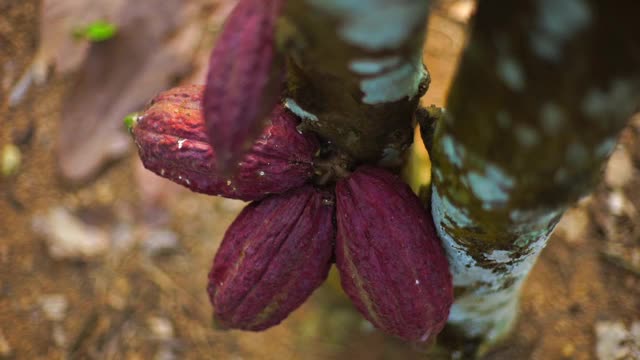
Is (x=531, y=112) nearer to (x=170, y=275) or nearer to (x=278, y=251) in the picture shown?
(x=278, y=251)

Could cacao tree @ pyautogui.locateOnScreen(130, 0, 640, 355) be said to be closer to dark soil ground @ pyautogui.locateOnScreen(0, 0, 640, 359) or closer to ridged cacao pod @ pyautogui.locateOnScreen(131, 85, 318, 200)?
ridged cacao pod @ pyautogui.locateOnScreen(131, 85, 318, 200)

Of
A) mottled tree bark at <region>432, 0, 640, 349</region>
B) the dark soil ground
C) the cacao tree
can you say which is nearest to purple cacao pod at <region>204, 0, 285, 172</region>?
the cacao tree

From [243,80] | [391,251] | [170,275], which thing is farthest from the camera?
[170,275]

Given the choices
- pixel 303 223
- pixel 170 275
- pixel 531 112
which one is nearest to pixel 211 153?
pixel 303 223

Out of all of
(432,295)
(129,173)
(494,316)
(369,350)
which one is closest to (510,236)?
(432,295)

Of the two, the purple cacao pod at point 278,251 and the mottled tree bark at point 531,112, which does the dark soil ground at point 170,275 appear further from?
the mottled tree bark at point 531,112

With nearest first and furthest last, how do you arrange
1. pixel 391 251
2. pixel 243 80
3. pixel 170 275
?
pixel 243 80
pixel 391 251
pixel 170 275

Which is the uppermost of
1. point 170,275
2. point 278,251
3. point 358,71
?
point 358,71
